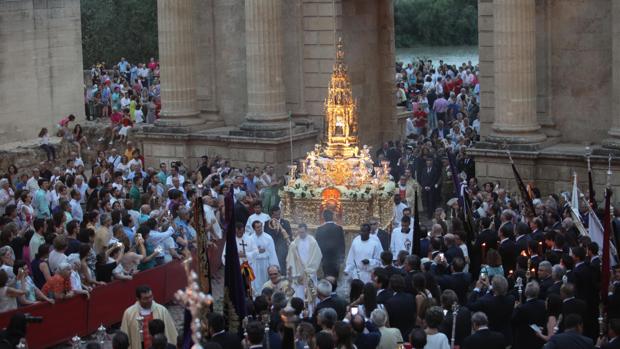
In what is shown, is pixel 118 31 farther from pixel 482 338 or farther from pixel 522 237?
pixel 482 338

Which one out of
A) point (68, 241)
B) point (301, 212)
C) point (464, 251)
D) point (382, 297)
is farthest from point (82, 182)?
point (382, 297)

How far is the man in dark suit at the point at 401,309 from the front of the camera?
16.9m

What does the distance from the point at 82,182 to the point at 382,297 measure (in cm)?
1253

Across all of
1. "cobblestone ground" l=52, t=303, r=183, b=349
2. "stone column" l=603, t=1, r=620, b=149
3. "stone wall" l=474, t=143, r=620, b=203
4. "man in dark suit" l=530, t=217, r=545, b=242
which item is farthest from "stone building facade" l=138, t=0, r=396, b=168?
"man in dark suit" l=530, t=217, r=545, b=242

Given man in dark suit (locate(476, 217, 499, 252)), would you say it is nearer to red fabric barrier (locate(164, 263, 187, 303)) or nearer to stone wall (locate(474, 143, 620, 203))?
red fabric barrier (locate(164, 263, 187, 303))

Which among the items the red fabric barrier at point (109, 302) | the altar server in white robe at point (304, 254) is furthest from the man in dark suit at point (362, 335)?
the red fabric barrier at point (109, 302)

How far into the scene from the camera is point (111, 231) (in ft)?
74.2

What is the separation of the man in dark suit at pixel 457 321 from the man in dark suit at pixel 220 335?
257cm

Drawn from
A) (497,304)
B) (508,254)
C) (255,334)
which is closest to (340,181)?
(508,254)

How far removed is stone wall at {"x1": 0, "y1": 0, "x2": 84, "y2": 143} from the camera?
38250mm

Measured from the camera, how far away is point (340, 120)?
26.9m

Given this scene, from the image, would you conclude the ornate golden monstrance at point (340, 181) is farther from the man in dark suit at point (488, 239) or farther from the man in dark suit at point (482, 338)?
the man in dark suit at point (482, 338)

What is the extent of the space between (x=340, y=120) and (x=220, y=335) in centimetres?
1220

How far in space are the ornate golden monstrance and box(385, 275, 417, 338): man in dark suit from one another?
8803 mm
